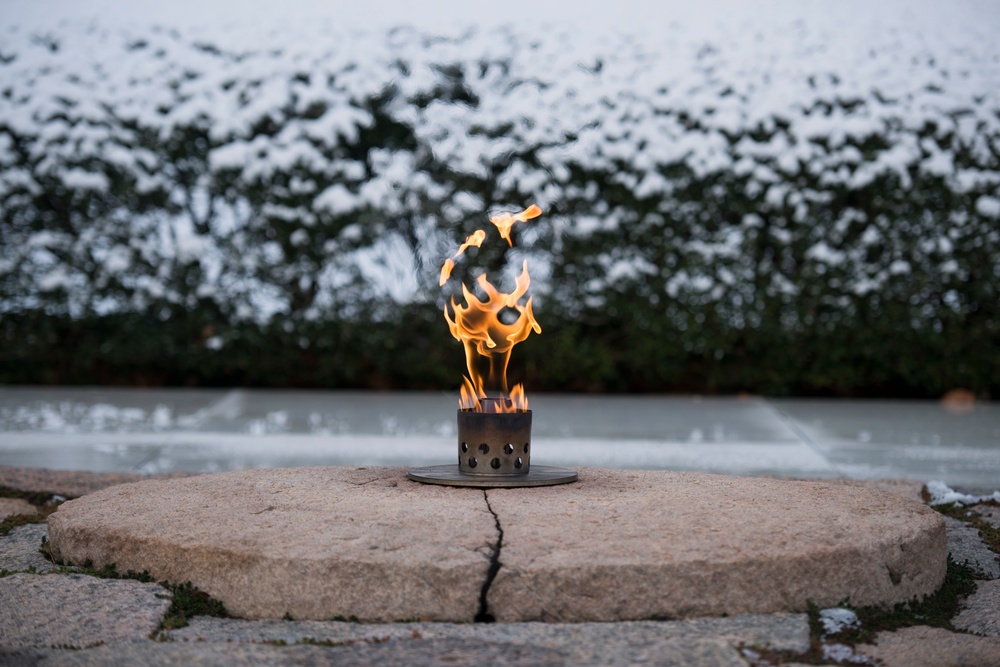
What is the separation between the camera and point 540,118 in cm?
831

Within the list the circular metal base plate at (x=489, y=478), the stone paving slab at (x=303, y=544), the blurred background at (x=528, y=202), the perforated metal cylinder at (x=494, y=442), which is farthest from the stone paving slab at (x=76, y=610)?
the blurred background at (x=528, y=202)

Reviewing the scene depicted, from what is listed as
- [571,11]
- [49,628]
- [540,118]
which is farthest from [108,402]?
[49,628]

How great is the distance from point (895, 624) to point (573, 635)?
80cm

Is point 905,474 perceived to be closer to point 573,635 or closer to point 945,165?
point 573,635

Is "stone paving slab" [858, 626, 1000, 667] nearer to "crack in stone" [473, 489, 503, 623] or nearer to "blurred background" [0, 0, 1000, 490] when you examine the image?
"crack in stone" [473, 489, 503, 623]

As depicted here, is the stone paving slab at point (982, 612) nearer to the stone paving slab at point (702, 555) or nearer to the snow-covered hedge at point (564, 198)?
the stone paving slab at point (702, 555)

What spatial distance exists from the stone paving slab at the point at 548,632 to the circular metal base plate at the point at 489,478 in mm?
864

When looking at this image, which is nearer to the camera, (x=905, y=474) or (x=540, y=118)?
(x=905, y=474)

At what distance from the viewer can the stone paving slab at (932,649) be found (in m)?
2.32

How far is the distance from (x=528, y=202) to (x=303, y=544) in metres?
5.67

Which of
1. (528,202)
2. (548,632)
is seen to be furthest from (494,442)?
(528,202)

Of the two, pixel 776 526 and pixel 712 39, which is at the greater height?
pixel 712 39

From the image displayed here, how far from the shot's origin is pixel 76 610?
2582 millimetres

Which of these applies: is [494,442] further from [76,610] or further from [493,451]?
[76,610]
